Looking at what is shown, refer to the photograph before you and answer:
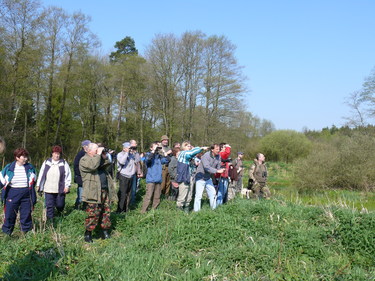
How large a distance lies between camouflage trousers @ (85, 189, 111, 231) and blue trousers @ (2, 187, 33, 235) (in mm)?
1072

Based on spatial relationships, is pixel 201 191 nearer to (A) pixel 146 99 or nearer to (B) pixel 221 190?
(B) pixel 221 190

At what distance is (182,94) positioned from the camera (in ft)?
113

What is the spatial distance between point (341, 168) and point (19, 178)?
1752 centimetres

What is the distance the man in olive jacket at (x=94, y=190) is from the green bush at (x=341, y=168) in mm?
14698

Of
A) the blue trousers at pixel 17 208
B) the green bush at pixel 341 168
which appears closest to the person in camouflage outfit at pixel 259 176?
the blue trousers at pixel 17 208

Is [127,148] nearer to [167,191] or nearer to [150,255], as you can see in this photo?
[167,191]

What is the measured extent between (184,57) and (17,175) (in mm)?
28236

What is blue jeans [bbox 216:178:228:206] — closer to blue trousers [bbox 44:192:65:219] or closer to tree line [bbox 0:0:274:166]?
blue trousers [bbox 44:192:65:219]

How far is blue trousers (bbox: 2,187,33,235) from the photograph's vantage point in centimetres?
692

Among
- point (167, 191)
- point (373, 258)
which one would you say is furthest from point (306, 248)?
point (167, 191)

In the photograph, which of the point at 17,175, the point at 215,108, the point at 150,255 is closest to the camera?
the point at 150,255

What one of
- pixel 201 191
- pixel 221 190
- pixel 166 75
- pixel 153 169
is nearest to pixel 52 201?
pixel 153 169

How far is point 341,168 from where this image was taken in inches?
804

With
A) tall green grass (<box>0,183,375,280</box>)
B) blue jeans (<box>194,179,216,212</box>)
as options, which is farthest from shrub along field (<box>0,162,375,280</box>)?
blue jeans (<box>194,179,216,212</box>)
